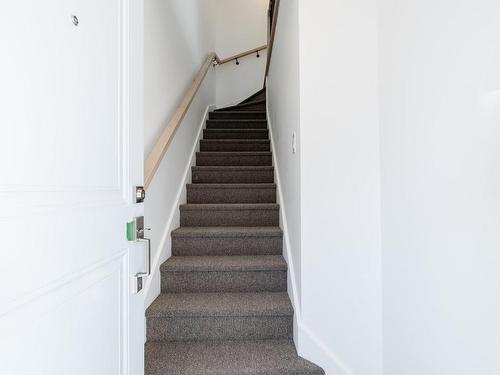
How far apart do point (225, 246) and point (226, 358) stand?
0.77 meters

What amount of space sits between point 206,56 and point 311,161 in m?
2.83

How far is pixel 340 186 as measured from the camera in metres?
1.39

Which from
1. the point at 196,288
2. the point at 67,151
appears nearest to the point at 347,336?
the point at 196,288

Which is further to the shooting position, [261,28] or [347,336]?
[261,28]

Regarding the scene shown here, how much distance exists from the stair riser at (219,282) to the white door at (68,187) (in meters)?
0.86

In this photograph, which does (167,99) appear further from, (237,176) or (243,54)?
(243,54)

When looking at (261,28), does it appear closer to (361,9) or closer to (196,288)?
(361,9)

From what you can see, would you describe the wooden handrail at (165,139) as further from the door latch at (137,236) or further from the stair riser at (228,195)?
the stair riser at (228,195)

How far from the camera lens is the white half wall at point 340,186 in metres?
1.37

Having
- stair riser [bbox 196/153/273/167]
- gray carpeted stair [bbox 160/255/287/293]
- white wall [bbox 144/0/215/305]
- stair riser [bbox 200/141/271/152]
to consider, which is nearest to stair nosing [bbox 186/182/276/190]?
white wall [bbox 144/0/215/305]

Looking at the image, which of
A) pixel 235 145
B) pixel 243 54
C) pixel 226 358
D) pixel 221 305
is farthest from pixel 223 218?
pixel 243 54

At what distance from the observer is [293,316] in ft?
5.07

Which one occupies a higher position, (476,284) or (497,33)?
(497,33)

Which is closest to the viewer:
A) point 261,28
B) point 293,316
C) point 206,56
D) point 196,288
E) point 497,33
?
point 497,33
